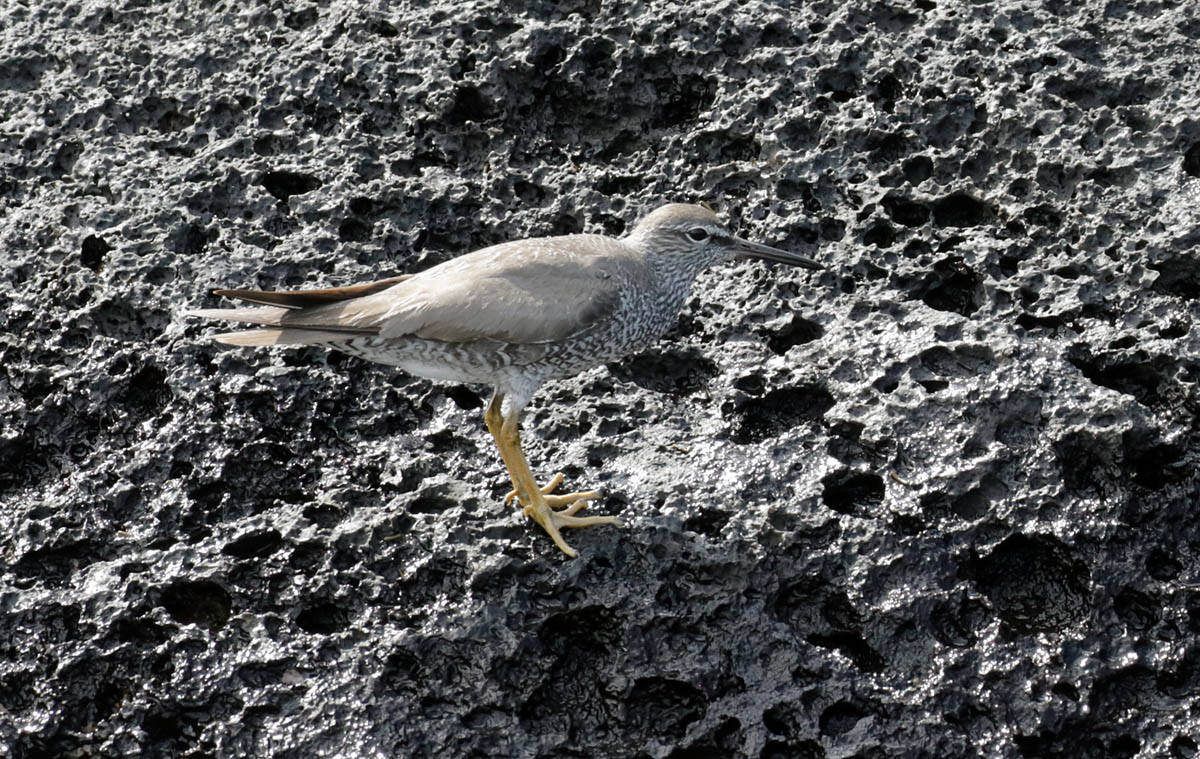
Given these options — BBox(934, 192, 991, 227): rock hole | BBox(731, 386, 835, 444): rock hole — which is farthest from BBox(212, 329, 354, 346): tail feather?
BBox(934, 192, 991, 227): rock hole

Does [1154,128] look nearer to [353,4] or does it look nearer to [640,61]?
[640,61]

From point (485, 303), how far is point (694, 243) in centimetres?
111

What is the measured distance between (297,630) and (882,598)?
236 cm

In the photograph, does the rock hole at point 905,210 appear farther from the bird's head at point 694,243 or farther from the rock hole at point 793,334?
the rock hole at point 793,334

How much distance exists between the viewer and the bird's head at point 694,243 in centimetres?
623

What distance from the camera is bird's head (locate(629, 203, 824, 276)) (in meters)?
6.23

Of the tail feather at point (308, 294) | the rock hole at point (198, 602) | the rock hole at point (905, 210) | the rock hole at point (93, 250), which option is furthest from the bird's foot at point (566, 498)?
the rock hole at point (93, 250)

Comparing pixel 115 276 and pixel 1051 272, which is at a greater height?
pixel 115 276

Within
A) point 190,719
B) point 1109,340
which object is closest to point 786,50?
point 1109,340

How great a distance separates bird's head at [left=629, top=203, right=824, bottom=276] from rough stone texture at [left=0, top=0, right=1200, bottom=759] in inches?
10.6

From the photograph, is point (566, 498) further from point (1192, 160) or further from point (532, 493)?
point (1192, 160)

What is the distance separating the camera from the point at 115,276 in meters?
6.48

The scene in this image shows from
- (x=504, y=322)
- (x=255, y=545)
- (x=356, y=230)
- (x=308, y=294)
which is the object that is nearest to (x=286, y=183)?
(x=356, y=230)

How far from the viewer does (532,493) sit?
18.3 ft
